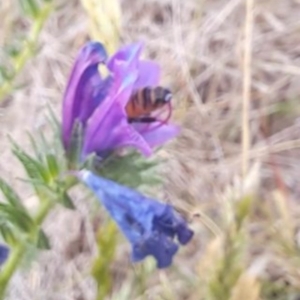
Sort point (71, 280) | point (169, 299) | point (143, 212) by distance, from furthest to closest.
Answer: point (71, 280), point (169, 299), point (143, 212)

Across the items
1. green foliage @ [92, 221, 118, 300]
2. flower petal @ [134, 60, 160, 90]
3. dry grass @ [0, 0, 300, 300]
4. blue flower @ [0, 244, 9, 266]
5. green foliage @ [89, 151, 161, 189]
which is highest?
flower petal @ [134, 60, 160, 90]

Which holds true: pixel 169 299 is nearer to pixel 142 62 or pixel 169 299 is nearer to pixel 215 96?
pixel 142 62

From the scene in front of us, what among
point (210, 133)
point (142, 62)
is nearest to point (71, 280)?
point (210, 133)

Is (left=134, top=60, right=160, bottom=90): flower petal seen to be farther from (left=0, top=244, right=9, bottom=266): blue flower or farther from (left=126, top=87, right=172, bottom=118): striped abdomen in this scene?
(left=0, top=244, right=9, bottom=266): blue flower

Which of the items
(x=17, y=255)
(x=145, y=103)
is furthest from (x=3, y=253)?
(x=145, y=103)

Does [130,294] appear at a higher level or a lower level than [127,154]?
lower

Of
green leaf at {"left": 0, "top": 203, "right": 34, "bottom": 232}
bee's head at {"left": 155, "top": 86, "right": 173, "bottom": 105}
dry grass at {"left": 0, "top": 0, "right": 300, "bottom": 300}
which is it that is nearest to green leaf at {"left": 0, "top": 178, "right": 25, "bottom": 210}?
green leaf at {"left": 0, "top": 203, "right": 34, "bottom": 232}

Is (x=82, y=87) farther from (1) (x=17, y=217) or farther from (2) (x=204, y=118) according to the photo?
(2) (x=204, y=118)
